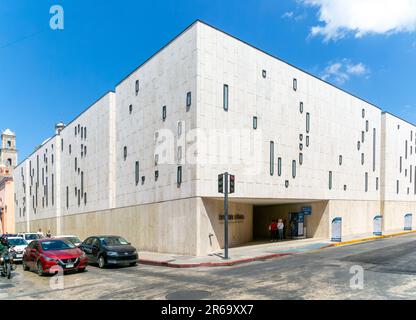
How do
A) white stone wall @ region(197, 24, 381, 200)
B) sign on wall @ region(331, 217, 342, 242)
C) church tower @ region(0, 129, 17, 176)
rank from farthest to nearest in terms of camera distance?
church tower @ region(0, 129, 17, 176) → sign on wall @ region(331, 217, 342, 242) → white stone wall @ region(197, 24, 381, 200)

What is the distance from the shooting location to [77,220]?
39844 millimetres

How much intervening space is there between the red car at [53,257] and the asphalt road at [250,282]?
40 centimetres

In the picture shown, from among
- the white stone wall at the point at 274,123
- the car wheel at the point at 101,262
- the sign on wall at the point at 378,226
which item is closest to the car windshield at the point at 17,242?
the car wheel at the point at 101,262

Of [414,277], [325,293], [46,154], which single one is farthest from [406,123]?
[46,154]

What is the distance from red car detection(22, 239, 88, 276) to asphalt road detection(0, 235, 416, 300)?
15.9 inches

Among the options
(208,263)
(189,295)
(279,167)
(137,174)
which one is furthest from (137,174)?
(189,295)

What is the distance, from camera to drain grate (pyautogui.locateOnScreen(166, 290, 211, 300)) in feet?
30.7

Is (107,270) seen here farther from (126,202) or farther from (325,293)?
(126,202)

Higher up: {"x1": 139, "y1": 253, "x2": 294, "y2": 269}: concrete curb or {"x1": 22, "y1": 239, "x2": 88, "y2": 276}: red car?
{"x1": 22, "y1": 239, "x2": 88, "y2": 276}: red car

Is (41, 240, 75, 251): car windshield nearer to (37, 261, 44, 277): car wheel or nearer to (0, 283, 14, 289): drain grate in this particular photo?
(37, 261, 44, 277): car wheel

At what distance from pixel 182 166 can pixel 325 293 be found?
43.1ft

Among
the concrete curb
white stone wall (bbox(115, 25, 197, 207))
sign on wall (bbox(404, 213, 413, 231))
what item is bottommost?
sign on wall (bbox(404, 213, 413, 231))

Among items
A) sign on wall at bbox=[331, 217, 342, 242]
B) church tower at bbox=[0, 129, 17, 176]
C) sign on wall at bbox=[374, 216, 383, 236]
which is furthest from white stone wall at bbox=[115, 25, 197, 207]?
church tower at bbox=[0, 129, 17, 176]
